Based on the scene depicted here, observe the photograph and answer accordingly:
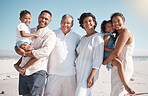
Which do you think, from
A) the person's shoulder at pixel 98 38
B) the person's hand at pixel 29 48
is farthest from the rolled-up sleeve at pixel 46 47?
the person's shoulder at pixel 98 38

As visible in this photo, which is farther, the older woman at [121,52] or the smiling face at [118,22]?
the smiling face at [118,22]

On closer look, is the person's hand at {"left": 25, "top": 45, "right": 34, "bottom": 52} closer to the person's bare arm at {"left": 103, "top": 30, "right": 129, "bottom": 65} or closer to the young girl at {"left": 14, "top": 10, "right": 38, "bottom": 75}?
the young girl at {"left": 14, "top": 10, "right": 38, "bottom": 75}

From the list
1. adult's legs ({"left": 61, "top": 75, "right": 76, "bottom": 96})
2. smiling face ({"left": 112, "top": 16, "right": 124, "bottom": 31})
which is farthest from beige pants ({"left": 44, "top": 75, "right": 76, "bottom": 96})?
smiling face ({"left": 112, "top": 16, "right": 124, "bottom": 31})

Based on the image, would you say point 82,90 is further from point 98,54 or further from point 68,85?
point 98,54

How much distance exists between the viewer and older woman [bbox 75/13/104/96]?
295 cm

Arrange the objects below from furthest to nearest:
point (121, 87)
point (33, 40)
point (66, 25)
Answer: point (66, 25) < point (33, 40) < point (121, 87)

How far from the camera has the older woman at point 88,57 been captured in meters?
2.95

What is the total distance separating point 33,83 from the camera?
2893 millimetres

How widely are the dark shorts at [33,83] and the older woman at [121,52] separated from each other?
1.34 metres

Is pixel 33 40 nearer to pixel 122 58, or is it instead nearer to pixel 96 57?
pixel 96 57

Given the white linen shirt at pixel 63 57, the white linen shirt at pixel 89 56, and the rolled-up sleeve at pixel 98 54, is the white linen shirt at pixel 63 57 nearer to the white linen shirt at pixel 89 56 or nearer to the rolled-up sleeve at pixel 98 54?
the white linen shirt at pixel 89 56

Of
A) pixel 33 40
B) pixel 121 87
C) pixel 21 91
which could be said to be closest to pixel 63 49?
pixel 33 40

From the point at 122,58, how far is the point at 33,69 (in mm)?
1755

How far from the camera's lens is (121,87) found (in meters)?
2.91
